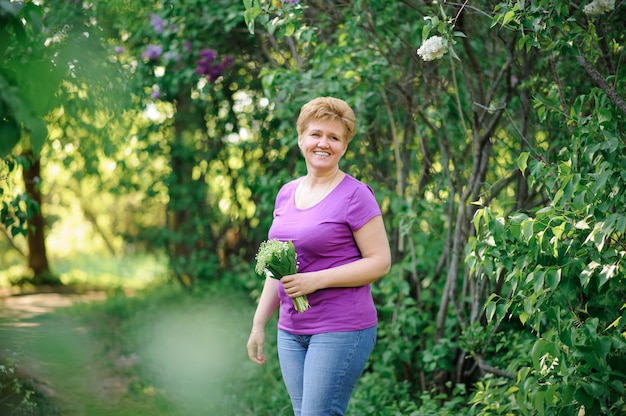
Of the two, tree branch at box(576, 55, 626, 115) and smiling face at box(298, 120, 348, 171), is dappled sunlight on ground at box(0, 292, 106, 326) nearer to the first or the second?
smiling face at box(298, 120, 348, 171)

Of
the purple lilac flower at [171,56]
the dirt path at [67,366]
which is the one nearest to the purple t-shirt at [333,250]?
the dirt path at [67,366]

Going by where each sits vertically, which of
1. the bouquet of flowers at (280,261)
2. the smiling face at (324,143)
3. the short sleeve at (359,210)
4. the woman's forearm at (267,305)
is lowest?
the woman's forearm at (267,305)

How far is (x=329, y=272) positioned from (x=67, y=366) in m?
3.49

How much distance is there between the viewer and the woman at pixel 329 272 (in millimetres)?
2547

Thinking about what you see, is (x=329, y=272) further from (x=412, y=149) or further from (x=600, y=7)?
(x=412, y=149)

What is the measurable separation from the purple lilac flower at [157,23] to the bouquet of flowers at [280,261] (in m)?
3.71

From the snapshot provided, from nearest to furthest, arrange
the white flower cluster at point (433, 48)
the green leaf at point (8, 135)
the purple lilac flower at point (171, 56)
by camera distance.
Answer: the green leaf at point (8, 135)
the white flower cluster at point (433, 48)
the purple lilac flower at point (171, 56)

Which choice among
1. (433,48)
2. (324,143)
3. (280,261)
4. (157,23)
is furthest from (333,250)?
(157,23)

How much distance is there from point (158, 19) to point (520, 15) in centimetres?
367

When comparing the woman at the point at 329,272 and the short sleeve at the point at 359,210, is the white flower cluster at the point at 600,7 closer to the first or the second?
the woman at the point at 329,272

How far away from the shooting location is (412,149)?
5.02 m

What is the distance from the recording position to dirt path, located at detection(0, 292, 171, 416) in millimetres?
4656

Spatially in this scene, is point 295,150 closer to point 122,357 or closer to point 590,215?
point 122,357

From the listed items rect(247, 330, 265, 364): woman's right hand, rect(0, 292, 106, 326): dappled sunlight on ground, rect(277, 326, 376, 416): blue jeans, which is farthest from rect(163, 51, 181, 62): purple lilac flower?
rect(277, 326, 376, 416): blue jeans
